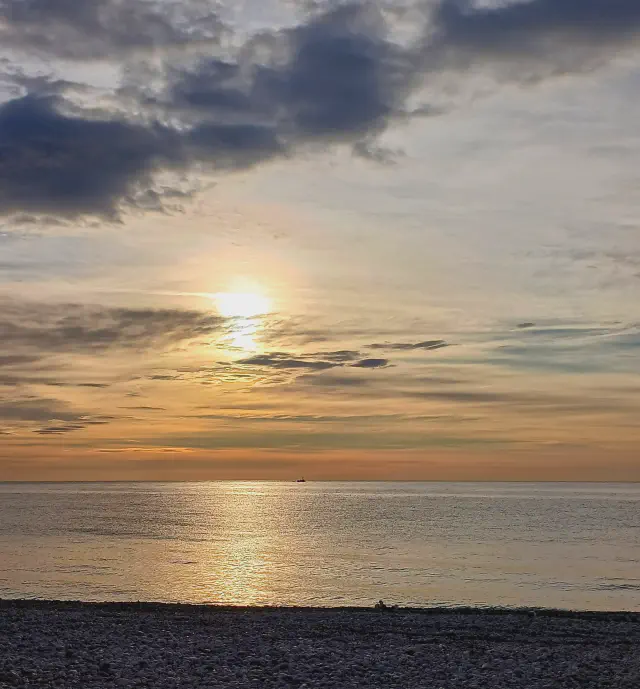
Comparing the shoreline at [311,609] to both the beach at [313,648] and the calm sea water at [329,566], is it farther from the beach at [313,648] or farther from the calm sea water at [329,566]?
the calm sea water at [329,566]

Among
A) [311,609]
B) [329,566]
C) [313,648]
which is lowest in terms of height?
[313,648]

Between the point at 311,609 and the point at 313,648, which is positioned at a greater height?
the point at 311,609

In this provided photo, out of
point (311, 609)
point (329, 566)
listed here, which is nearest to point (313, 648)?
point (311, 609)

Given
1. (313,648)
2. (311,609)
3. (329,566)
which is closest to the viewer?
(313,648)

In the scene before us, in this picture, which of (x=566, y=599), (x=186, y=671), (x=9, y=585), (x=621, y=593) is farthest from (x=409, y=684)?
(x=9, y=585)

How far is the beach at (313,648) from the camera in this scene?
19.3 metres

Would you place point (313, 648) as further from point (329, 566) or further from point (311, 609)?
point (329, 566)

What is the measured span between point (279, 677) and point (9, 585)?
33.9m

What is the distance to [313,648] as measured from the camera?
78.3ft

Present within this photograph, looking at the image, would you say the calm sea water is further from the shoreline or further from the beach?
the beach

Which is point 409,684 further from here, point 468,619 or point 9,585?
point 9,585

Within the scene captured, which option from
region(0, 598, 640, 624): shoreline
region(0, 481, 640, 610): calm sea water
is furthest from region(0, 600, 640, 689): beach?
region(0, 481, 640, 610): calm sea water

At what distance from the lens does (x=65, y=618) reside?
30.9 m

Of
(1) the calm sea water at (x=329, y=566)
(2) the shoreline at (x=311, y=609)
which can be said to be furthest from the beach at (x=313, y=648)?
(1) the calm sea water at (x=329, y=566)
